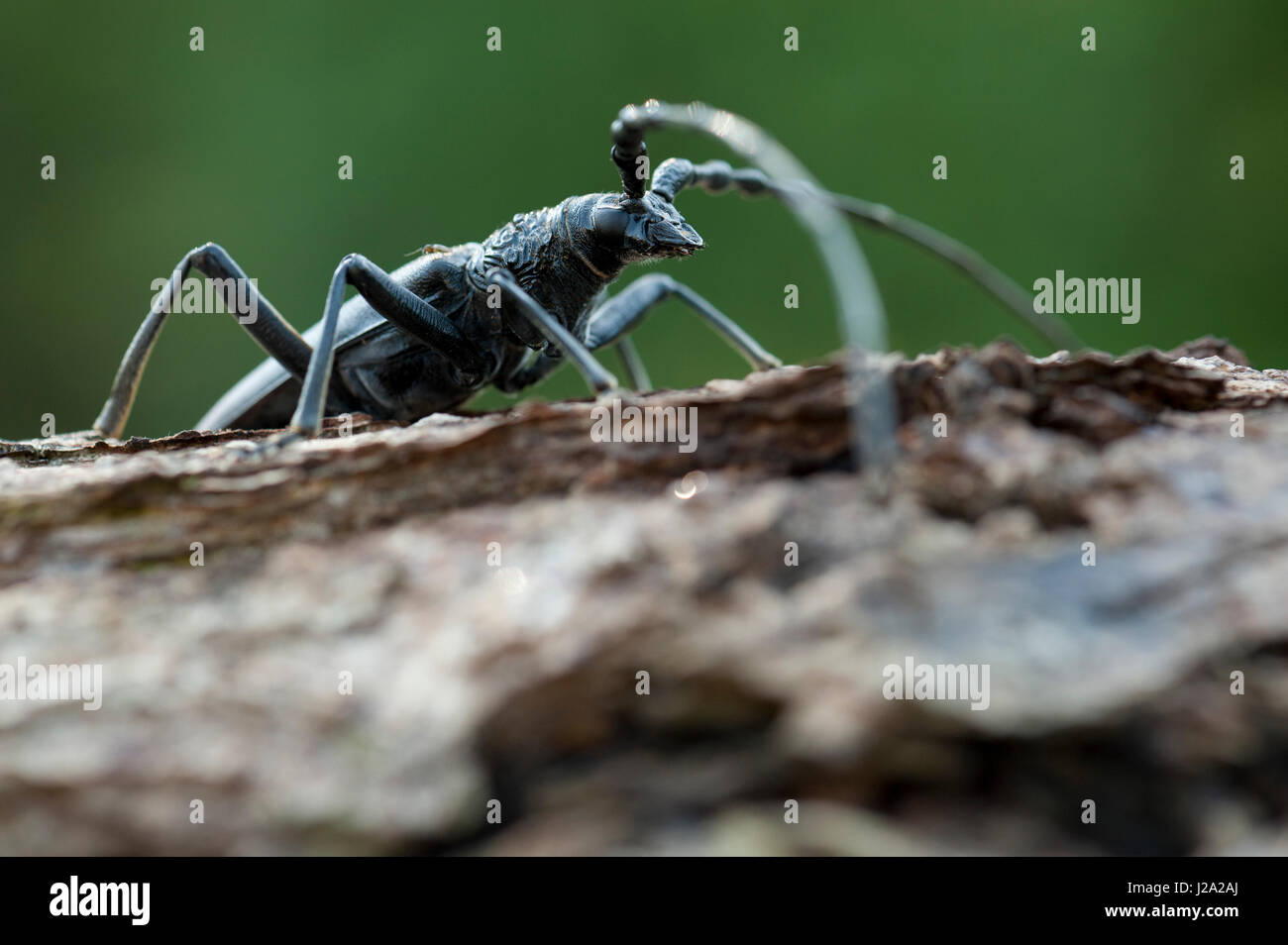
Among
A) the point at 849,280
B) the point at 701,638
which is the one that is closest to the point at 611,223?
the point at 849,280

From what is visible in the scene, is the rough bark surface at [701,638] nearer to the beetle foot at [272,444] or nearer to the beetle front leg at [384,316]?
the beetle foot at [272,444]

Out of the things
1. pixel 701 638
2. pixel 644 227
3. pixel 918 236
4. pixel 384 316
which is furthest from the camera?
pixel 384 316

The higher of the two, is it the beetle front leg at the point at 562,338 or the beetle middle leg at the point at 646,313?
the beetle middle leg at the point at 646,313

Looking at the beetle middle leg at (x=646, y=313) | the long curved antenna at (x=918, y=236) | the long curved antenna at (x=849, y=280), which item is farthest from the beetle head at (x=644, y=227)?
the long curved antenna at (x=849, y=280)

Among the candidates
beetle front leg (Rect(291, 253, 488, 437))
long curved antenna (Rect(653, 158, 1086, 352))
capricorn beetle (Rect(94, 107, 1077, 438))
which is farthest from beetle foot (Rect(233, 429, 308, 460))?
long curved antenna (Rect(653, 158, 1086, 352))

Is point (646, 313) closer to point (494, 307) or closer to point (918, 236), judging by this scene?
point (494, 307)

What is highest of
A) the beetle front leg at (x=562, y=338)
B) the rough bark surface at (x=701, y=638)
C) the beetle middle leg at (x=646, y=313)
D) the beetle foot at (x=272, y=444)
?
the beetle middle leg at (x=646, y=313)
